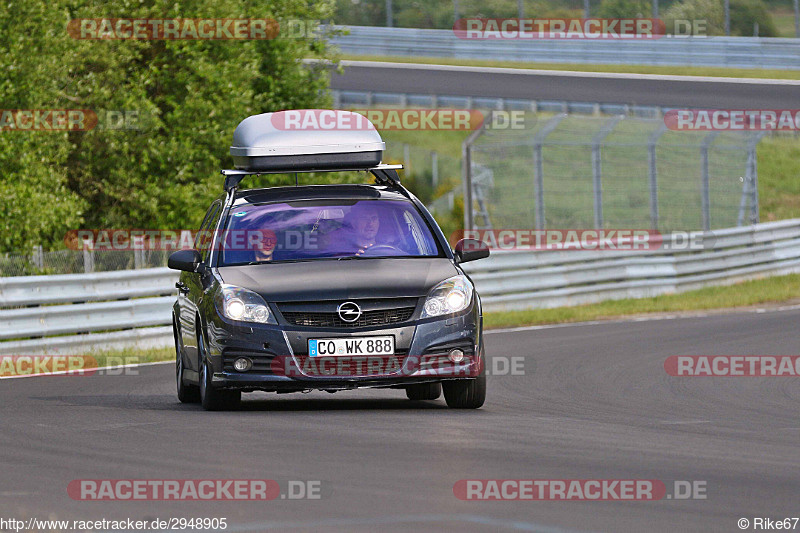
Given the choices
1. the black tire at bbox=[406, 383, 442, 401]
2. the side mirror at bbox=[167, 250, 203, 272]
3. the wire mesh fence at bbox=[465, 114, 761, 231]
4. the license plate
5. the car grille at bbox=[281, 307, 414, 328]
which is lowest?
the wire mesh fence at bbox=[465, 114, 761, 231]

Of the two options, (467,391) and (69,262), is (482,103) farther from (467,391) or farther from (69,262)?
(467,391)

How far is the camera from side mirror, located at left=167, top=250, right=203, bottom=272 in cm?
1141

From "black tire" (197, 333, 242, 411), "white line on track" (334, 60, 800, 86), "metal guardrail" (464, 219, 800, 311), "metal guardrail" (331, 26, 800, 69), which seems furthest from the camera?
"white line on track" (334, 60, 800, 86)

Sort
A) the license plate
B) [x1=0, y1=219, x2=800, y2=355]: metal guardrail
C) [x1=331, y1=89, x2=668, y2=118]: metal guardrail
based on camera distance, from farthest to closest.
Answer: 1. [x1=331, y1=89, x2=668, y2=118]: metal guardrail
2. [x1=0, y1=219, x2=800, y2=355]: metal guardrail
3. the license plate

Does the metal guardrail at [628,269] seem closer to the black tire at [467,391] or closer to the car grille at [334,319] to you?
the black tire at [467,391]

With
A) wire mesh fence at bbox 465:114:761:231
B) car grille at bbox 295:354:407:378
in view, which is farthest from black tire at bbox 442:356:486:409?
wire mesh fence at bbox 465:114:761:231

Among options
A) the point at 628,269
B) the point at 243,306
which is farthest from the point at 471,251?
the point at 628,269

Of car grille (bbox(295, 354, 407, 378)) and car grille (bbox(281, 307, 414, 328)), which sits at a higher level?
car grille (bbox(281, 307, 414, 328))

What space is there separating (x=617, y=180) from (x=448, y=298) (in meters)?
28.1

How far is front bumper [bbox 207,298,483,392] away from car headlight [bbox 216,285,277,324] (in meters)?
0.06

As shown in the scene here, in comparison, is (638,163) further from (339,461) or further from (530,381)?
(339,461)

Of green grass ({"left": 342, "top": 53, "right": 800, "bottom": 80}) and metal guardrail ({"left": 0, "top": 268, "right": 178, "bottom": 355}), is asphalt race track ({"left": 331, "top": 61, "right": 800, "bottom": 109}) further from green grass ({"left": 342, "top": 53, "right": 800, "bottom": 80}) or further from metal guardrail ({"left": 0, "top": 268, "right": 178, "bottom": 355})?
metal guardrail ({"left": 0, "top": 268, "right": 178, "bottom": 355})

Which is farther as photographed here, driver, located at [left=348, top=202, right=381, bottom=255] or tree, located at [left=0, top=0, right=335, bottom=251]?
tree, located at [left=0, top=0, right=335, bottom=251]

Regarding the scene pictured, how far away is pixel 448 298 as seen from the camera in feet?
34.8
